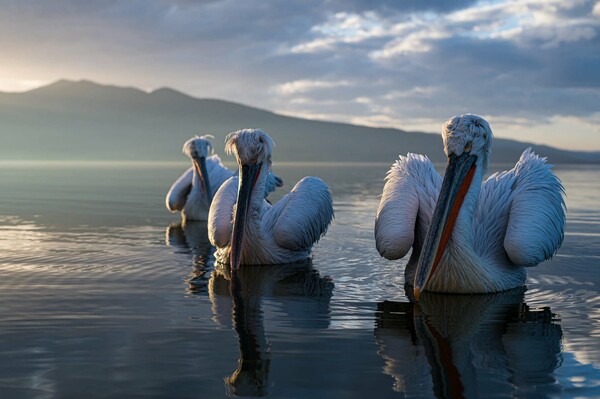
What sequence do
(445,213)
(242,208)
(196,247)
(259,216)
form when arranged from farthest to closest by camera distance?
(196,247)
(259,216)
(242,208)
(445,213)

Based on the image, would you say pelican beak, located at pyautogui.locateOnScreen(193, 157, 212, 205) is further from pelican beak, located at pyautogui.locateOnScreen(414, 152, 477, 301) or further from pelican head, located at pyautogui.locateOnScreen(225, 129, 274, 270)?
pelican beak, located at pyautogui.locateOnScreen(414, 152, 477, 301)

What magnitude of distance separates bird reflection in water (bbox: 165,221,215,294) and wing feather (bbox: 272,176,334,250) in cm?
80

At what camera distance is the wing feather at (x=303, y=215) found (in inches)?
305

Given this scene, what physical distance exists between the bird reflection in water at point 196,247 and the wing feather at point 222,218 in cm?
29

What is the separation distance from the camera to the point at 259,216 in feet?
25.4

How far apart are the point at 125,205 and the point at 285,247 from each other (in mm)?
8372

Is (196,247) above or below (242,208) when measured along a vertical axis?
below

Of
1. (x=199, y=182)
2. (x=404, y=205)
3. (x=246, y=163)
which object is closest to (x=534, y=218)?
(x=404, y=205)

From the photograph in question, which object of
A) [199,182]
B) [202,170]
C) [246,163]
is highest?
[246,163]

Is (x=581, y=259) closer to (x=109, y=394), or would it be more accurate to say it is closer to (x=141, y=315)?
(x=141, y=315)

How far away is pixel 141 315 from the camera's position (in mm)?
5594

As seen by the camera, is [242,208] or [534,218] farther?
[242,208]

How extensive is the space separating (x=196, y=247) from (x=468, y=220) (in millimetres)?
4118

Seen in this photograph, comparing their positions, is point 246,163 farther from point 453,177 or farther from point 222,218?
point 453,177
